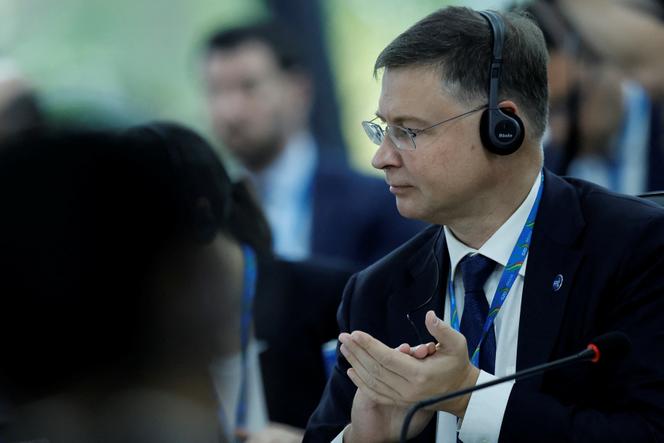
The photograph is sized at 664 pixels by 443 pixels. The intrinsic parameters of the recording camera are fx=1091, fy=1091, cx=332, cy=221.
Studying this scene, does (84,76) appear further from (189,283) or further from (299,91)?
(189,283)

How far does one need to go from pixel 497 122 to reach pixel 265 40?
3423 millimetres

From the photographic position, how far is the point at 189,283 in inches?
101

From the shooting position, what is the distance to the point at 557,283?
6.29 feet

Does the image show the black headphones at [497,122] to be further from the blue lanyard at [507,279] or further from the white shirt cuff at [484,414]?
the white shirt cuff at [484,414]

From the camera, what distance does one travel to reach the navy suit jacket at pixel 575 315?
1785 millimetres

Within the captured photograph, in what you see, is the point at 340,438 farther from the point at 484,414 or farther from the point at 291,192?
the point at 291,192

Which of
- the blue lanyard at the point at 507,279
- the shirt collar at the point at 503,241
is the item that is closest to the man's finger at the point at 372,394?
the blue lanyard at the point at 507,279

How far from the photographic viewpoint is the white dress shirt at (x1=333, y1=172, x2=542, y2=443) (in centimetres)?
182

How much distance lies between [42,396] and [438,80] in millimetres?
1057

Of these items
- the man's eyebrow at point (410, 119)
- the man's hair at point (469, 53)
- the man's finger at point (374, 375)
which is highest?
the man's hair at point (469, 53)

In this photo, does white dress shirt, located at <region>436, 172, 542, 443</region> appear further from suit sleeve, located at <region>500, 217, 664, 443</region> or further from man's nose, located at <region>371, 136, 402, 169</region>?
man's nose, located at <region>371, 136, 402, 169</region>

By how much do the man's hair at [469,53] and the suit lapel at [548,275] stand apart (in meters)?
0.20

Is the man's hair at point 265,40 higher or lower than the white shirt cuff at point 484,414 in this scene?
higher

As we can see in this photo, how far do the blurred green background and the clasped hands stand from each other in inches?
185
